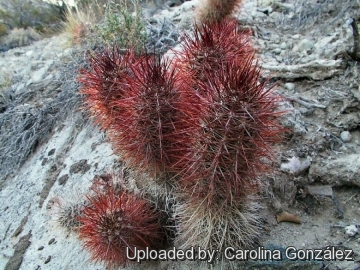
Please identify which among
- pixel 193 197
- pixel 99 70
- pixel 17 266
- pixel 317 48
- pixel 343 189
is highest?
pixel 99 70

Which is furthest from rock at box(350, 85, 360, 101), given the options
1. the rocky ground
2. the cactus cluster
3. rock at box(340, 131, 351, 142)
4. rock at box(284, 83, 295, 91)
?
the cactus cluster

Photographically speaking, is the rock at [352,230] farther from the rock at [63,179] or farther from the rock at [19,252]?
the rock at [19,252]

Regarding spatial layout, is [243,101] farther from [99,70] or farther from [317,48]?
[317,48]

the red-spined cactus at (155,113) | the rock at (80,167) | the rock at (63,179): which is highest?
the red-spined cactus at (155,113)

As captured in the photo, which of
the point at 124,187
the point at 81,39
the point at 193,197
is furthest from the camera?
the point at 81,39

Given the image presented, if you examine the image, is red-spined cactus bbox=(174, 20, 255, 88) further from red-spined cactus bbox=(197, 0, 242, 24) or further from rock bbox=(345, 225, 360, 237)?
red-spined cactus bbox=(197, 0, 242, 24)

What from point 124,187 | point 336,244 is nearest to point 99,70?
point 124,187

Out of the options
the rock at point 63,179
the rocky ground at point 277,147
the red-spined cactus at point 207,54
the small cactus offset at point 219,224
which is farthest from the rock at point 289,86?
the rock at point 63,179
